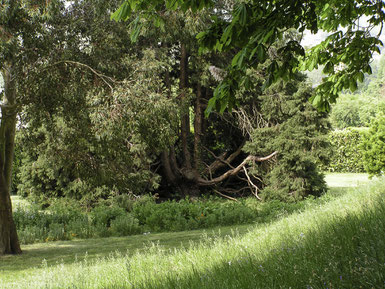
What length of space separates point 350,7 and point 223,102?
6.92 ft

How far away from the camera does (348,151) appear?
75.0 ft

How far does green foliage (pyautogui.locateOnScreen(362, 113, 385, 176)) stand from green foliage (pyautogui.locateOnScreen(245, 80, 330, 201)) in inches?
180

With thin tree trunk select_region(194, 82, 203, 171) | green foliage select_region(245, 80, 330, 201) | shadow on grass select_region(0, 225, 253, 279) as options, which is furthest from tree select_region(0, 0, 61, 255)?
green foliage select_region(245, 80, 330, 201)

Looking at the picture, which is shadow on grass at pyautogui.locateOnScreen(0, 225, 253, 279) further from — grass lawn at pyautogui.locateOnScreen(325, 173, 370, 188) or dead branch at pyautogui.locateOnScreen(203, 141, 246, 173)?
grass lawn at pyautogui.locateOnScreen(325, 173, 370, 188)

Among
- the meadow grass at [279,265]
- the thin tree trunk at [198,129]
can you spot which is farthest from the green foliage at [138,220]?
the meadow grass at [279,265]

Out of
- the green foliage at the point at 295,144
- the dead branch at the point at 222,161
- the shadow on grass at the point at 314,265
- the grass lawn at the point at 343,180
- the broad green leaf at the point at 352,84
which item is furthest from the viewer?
the grass lawn at the point at 343,180

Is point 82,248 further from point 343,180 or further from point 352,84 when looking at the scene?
point 343,180

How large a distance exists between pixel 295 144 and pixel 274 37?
9155 millimetres

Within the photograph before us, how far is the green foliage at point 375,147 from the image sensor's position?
15.5 meters

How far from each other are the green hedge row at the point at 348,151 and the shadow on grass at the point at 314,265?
19287 millimetres

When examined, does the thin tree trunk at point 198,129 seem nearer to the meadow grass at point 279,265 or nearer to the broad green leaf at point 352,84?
the meadow grass at point 279,265

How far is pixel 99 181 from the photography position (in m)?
7.70

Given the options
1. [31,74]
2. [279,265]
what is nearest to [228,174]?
[31,74]

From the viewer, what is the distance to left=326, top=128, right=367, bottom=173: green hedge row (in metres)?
22.6
